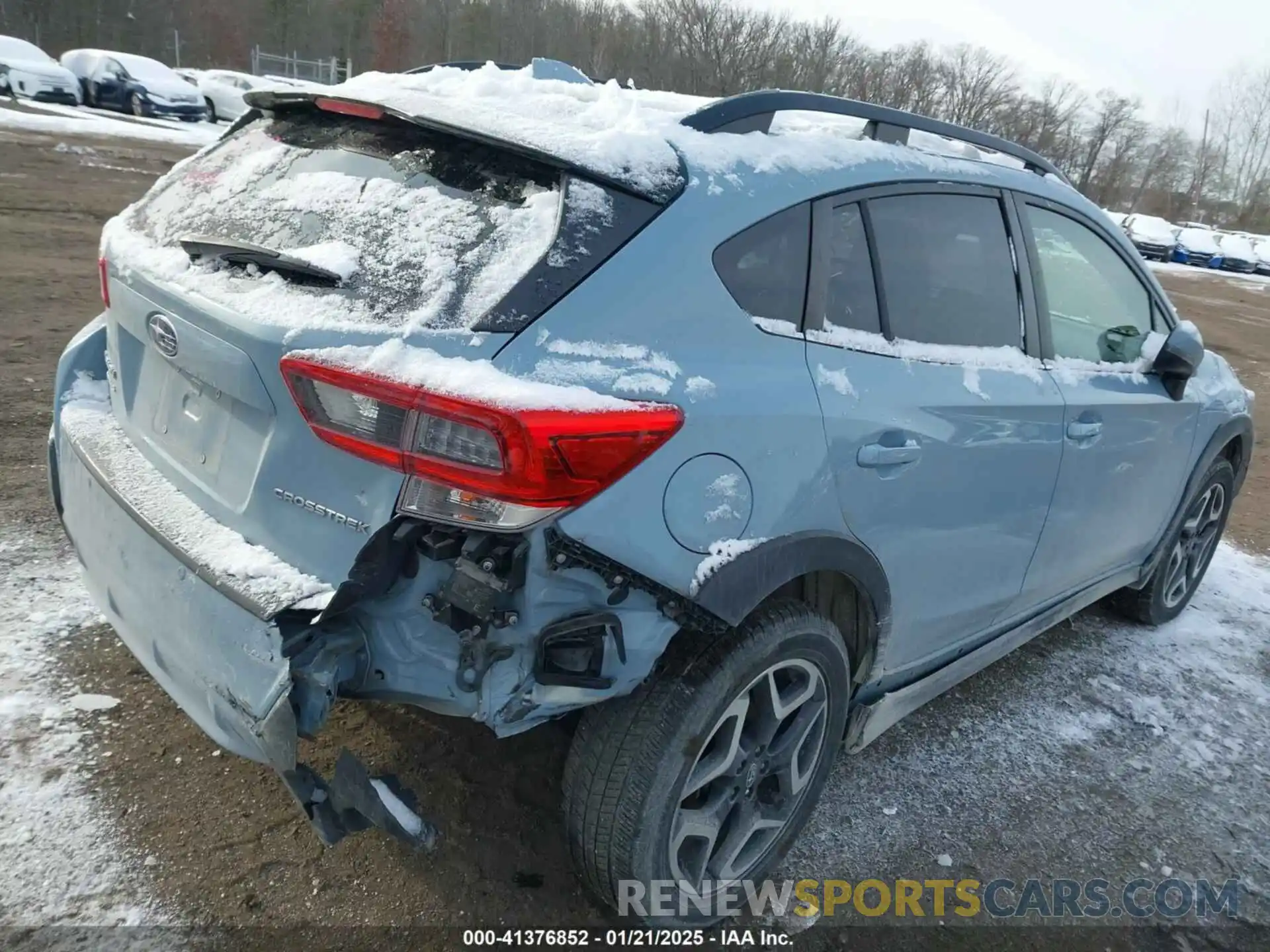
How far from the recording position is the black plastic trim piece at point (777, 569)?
194cm

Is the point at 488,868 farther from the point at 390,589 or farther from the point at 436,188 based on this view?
the point at 436,188

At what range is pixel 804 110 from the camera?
2.42 meters

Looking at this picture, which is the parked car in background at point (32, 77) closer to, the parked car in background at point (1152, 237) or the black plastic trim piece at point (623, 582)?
the black plastic trim piece at point (623, 582)

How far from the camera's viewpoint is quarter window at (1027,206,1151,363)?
3.05 meters

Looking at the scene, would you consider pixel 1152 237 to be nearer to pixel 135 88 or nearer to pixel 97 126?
pixel 97 126

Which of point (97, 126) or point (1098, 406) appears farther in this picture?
point (97, 126)

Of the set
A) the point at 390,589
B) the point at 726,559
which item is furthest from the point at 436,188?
the point at 726,559

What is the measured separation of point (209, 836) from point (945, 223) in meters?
2.65

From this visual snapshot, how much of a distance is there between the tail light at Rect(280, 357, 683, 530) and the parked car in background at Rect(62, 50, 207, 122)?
2790 cm

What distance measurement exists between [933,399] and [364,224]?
4.89 feet

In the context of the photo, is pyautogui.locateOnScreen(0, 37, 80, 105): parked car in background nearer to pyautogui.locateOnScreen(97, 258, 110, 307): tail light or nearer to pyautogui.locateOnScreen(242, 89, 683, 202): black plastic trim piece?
pyautogui.locateOnScreen(97, 258, 110, 307): tail light

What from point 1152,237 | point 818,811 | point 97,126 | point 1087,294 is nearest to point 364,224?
point 818,811

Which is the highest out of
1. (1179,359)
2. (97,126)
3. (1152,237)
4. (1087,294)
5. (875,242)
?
(875,242)

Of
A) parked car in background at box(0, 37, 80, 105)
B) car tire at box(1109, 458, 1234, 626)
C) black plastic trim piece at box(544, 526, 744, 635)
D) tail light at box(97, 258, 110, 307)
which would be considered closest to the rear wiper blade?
tail light at box(97, 258, 110, 307)
